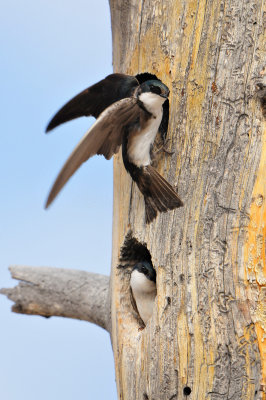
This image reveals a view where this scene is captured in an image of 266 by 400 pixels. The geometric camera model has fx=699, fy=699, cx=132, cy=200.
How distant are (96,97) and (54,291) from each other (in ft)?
4.88

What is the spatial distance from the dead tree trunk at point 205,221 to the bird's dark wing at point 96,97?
12cm

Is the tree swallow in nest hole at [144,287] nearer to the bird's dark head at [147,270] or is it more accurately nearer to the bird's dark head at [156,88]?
the bird's dark head at [147,270]

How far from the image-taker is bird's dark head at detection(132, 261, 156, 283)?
2.77 m

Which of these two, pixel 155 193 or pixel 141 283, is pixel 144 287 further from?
pixel 155 193

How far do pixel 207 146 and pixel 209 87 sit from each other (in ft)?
0.74

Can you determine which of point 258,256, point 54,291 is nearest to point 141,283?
point 258,256

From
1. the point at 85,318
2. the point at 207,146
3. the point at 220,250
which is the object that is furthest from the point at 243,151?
the point at 85,318

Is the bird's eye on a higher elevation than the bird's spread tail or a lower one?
higher

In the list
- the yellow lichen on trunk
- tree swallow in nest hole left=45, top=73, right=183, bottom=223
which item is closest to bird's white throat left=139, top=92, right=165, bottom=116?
tree swallow in nest hole left=45, top=73, right=183, bottom=223

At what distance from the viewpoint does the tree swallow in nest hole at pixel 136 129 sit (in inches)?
97.3

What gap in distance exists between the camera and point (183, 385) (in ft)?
7.92

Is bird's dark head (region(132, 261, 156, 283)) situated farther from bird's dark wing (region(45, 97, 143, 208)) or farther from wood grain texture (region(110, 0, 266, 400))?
bird's dark wing (region(45, 97, 143, 208))

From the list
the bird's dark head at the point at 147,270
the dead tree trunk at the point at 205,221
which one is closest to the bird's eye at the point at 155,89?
the dead tree trunk at the point at 205,221

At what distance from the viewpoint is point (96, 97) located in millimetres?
2854
